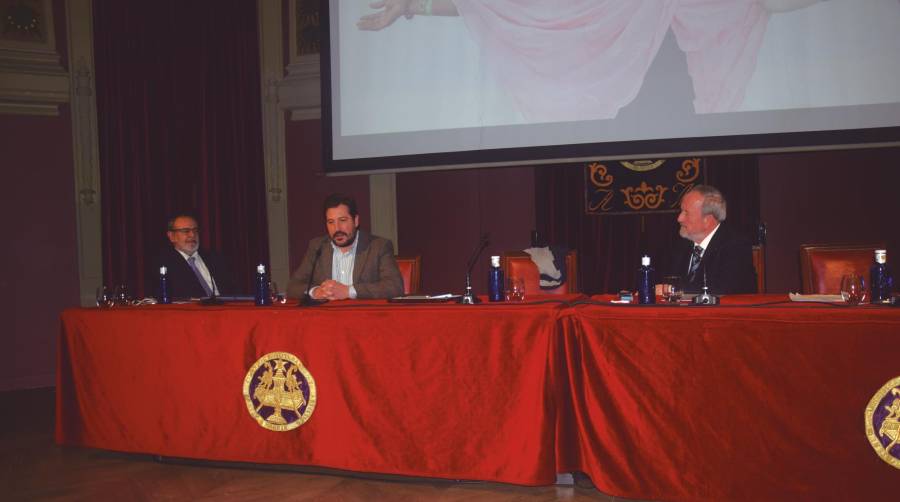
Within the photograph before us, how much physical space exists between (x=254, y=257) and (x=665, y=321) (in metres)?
3.99

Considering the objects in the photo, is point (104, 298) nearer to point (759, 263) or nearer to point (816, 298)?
point (816, 298)

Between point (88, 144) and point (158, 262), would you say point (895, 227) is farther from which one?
point (88, 144)

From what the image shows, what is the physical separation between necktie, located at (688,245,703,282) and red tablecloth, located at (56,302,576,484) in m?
0.94

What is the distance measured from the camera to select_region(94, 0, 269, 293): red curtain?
5.07 meters

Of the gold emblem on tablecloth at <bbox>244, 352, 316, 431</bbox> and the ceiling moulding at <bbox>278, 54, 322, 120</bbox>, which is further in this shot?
the ceiling moulding at <bbox>278, 54, 322, 120</bbox>

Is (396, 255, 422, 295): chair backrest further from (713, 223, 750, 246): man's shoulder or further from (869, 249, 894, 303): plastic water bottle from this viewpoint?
(869, 249, 894, 303): plastic water bottle

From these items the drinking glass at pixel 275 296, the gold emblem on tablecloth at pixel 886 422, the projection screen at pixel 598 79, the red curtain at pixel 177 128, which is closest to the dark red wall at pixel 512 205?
the red curtain at pixel 177 128

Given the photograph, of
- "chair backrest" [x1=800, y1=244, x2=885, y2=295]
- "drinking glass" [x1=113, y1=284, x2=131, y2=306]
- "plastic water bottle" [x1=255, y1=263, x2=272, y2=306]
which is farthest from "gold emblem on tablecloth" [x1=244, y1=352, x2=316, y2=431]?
"chair backrest" [x1=800, y1=244, x2=885, y2=295]

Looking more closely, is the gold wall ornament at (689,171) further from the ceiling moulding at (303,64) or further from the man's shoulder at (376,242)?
the ceiling moulding at (303,64)

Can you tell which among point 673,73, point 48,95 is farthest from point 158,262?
point 673,73

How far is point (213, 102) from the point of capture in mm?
5305

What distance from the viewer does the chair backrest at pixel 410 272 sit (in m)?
3.60

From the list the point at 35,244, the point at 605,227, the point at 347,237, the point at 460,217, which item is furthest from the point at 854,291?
the point at 35,244

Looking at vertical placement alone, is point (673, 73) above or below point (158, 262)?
above
